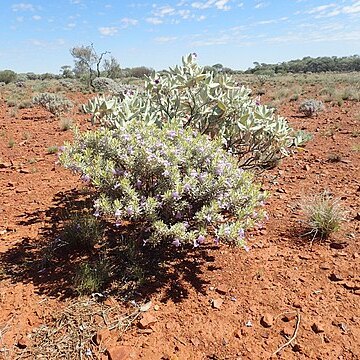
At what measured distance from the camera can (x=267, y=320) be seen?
118 inches

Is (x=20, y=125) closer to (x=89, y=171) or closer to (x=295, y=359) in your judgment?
(x=89, y=171)

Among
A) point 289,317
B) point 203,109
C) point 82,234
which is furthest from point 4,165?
point 289,317

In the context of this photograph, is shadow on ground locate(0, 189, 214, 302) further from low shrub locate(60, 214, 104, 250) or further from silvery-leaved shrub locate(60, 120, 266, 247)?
silvery-leaved shrub locate(60, 120, 266, 247)

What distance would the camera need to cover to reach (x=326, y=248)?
3.97 metres

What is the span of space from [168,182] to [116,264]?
3.32ft

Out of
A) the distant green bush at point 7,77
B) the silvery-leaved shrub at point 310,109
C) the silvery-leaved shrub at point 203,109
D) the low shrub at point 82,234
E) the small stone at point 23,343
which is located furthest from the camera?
the distant green bush at point 7,77

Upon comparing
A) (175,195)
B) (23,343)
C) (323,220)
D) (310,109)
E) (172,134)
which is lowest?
(310,109)

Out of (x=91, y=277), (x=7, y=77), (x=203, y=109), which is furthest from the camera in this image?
(x=7, y=77)

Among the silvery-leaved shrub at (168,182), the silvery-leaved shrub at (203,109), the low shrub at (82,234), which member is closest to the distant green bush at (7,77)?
the silvery-leaved shrub at (203,109)

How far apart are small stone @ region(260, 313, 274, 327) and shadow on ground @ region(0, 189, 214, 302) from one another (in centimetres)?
59

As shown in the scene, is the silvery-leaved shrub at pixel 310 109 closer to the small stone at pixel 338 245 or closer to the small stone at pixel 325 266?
the small stone at pixel 338 245

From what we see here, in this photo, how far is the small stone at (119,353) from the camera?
2.64 meters

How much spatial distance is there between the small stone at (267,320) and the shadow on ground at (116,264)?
1.94 feet

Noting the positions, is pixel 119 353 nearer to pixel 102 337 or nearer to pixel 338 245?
pixel 102 337
